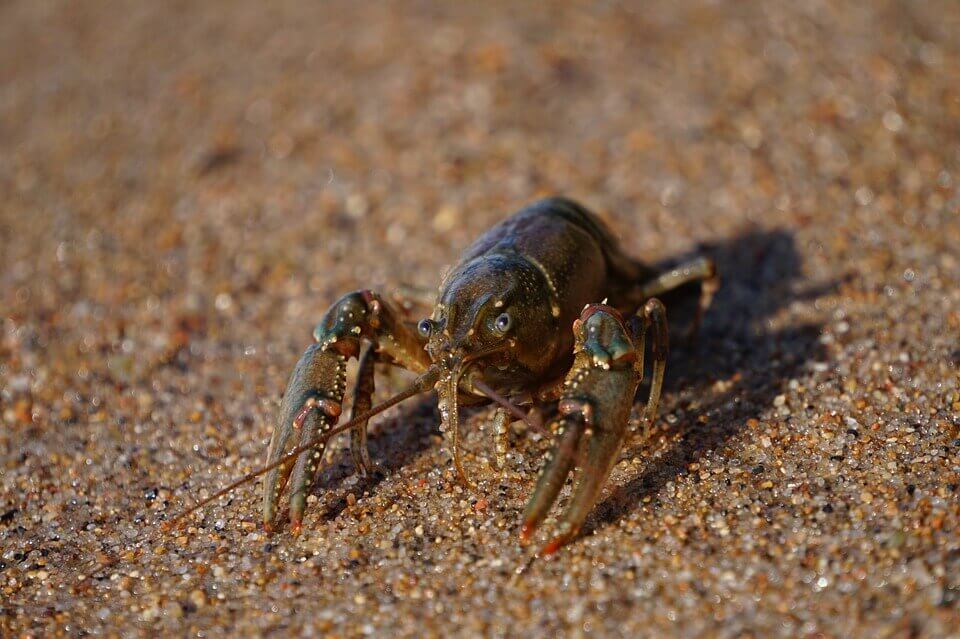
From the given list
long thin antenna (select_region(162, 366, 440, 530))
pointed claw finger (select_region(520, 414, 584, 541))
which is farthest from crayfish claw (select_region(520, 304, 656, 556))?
long thin antenna (select_region(162, 366, 440, 530))

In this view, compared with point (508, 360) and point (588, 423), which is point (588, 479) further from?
point (508, 360)

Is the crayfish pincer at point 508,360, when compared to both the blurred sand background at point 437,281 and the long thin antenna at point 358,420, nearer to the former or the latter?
the long thin antenna at point 358,420

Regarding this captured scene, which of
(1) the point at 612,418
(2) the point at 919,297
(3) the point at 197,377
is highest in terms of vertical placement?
(1) the point at 612,418

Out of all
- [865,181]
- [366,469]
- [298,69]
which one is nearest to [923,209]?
[865,181]

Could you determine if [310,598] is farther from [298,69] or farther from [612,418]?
[298,69]

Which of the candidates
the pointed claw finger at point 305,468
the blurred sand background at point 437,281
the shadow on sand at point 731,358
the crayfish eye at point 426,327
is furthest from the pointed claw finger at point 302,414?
the shadow on sand at point 731,358

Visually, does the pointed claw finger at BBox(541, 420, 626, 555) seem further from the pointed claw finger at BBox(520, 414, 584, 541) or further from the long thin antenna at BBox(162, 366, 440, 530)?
the long thin antenna at BBox(162, 366, 440, 530)
